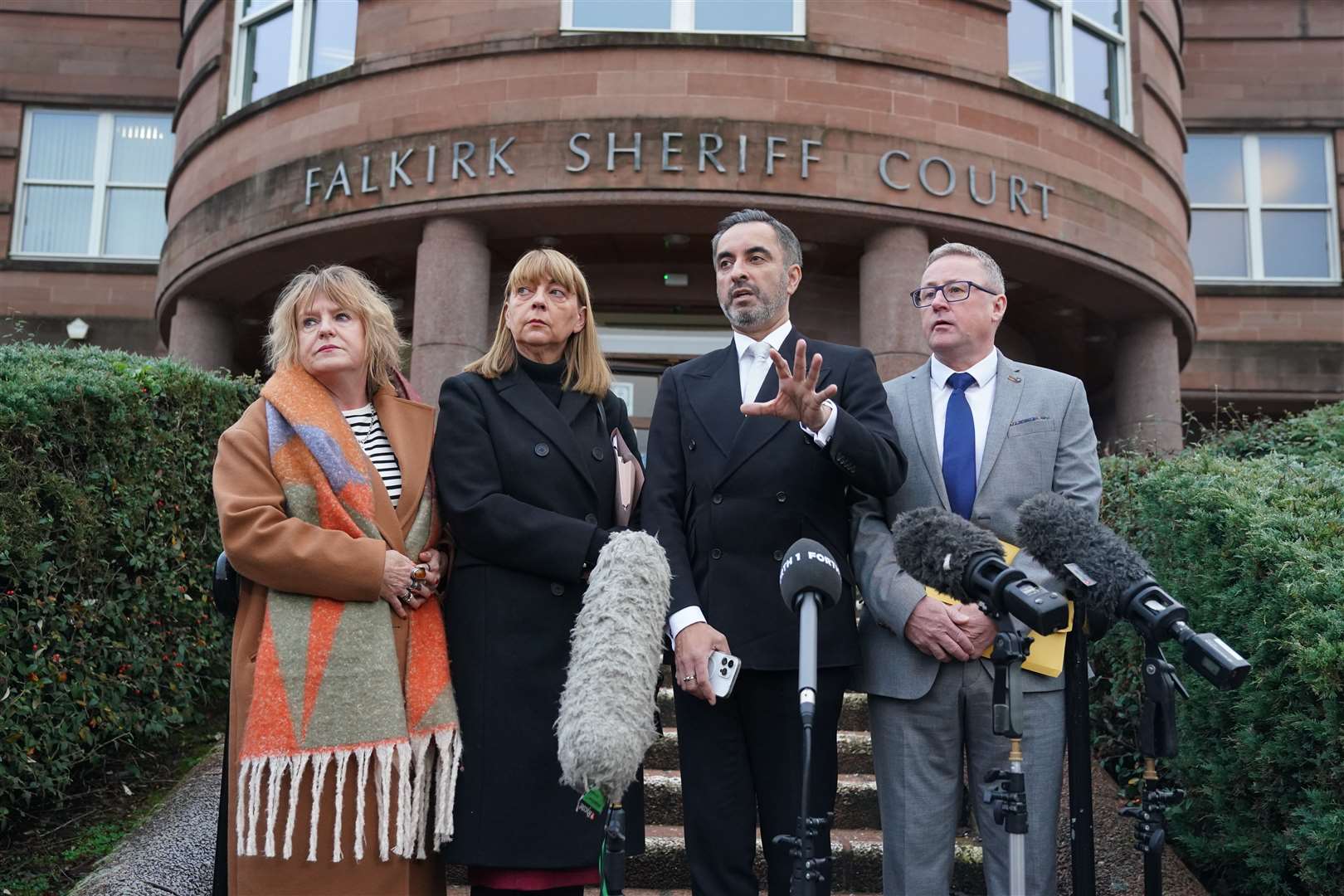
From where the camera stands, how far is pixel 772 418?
3.70 m

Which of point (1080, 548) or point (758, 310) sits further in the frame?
point (758, 310)

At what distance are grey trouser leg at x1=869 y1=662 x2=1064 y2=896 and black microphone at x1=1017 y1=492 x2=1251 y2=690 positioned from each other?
659 millimetres

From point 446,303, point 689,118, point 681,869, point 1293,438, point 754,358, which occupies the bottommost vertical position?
point 681,869

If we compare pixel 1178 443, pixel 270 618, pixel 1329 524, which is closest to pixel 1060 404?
pixel 1329 524

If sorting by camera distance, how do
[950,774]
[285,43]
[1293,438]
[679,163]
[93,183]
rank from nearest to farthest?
[950,774] < [1293,438] < [679,163] < [285,43] < [93,183]

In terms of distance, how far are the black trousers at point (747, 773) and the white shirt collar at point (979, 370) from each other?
3.42ft

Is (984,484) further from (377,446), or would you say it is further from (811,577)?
(377,446)

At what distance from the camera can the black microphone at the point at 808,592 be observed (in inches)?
107

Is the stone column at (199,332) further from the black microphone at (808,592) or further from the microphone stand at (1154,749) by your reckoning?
the microphone stand at (1154,749)

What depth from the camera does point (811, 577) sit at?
2.80 meters

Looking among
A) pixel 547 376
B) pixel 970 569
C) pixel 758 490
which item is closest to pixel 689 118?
pixel 547 376

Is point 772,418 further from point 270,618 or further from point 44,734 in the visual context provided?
point 44,734

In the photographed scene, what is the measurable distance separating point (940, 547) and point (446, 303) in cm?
819

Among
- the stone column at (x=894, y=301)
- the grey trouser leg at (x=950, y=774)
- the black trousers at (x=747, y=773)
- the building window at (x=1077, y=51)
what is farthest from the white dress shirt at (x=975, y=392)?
the building window at (x=1077, y=51)
